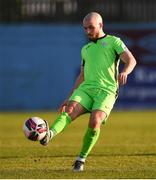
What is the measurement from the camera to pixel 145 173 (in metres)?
10.2

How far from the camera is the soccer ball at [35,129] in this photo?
10195mm

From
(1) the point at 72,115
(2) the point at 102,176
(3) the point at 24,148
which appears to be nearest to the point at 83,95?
(1) the point at 72,115

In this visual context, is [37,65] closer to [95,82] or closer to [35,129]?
[95,82]

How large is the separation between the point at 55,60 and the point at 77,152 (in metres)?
13.1

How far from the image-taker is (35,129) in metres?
10.2

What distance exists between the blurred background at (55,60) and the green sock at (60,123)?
15.3 metres

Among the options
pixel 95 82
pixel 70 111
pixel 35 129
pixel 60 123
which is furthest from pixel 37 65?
pixel 35 129

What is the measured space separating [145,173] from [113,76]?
4.57ft

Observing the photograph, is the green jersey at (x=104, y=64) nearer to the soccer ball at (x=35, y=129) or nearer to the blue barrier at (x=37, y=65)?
the soccer ball at (x=35, y=129)

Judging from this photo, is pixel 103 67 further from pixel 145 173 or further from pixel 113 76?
pixel 145 173

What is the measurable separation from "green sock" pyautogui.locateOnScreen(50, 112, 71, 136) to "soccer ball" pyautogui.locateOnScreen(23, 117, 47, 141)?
15cm

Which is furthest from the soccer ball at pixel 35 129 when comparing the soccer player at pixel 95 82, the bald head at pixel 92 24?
the bald head at pixel 92 24

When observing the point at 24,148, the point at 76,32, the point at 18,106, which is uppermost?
the point at 24,148

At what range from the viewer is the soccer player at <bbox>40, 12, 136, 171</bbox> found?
10539 millimetres
